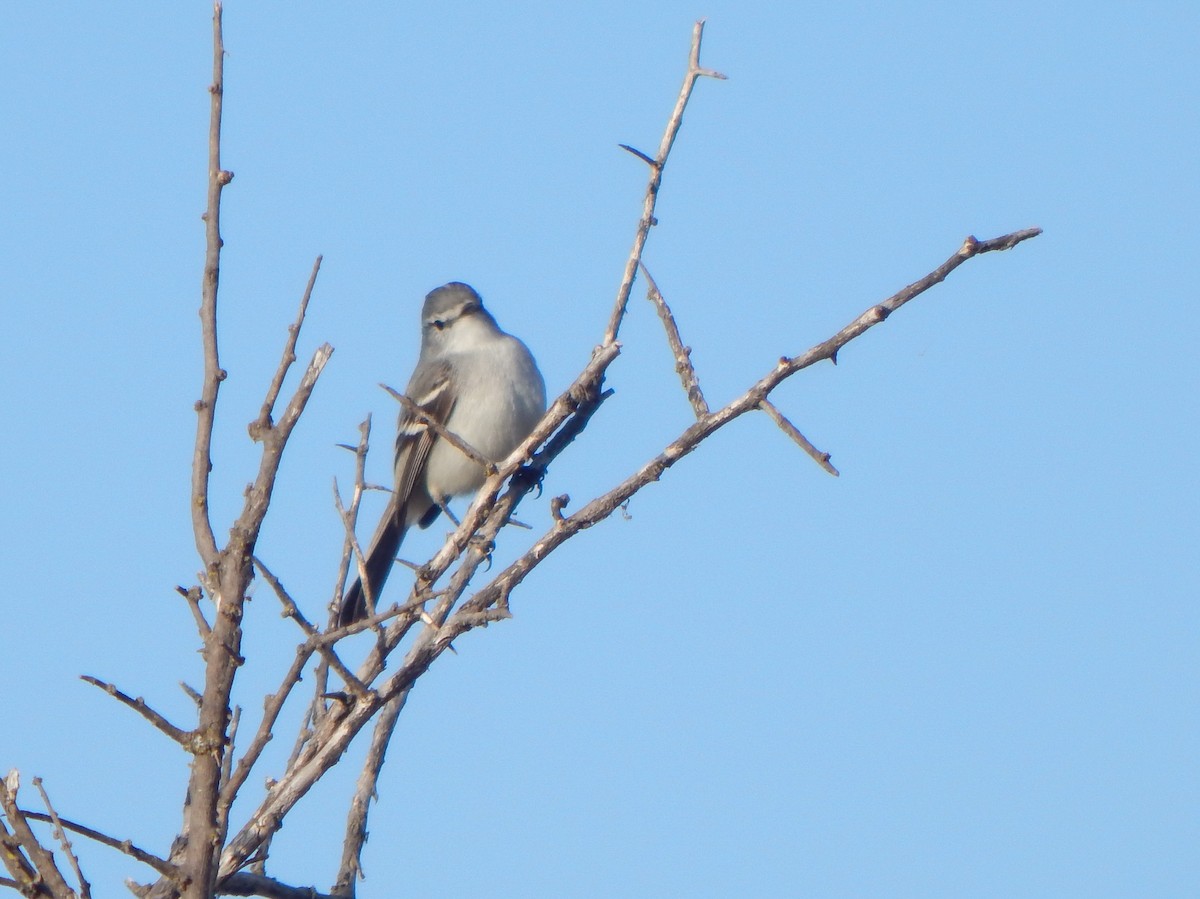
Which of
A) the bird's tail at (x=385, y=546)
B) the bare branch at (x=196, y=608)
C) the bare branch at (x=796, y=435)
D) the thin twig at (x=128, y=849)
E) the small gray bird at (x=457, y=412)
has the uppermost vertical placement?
the small gray bird at (x=457, y=412)

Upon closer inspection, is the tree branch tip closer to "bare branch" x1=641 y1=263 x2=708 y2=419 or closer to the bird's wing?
→ "bare branch" x1=641 y1=263 x2=708 y2=419

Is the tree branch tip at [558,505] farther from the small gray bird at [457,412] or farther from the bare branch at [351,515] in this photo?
the small gray bird at [457,412]

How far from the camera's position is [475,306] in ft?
34.8

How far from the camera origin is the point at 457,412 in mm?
9883

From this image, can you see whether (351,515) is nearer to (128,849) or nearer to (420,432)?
(128,849)

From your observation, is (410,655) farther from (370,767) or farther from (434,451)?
(434,451)

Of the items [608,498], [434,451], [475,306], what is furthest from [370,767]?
[475,306]

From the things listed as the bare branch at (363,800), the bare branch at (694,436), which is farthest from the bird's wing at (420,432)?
the bare branch at (694,436)

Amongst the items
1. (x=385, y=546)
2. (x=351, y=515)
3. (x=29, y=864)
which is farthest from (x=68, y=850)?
(x=385, y=546)

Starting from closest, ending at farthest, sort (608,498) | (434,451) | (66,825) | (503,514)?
(66,825), (608,498), (503,514), (434,451)

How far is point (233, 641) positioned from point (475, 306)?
7.71 metres

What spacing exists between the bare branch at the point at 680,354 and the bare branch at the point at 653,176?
61 mm

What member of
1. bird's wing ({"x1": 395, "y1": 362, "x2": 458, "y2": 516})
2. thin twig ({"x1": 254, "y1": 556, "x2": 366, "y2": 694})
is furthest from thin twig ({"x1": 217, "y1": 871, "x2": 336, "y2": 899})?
bird's wing ({"x1": 395, "y1": 362, "x2": 458, "y2": 516})

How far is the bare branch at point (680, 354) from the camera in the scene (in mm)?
4043
